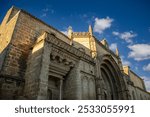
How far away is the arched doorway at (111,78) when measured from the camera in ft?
57.0

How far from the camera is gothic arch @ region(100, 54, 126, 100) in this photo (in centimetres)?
1743

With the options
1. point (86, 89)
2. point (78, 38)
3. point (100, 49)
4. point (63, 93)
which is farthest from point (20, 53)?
point (100, 49)

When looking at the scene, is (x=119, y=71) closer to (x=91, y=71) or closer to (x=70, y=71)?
(x=91, y=71)

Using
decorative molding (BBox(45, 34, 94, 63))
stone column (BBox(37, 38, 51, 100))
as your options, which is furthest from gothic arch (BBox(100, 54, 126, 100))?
stone column (BBox(37, 38, 51, 100))

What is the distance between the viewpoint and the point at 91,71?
38.6ft

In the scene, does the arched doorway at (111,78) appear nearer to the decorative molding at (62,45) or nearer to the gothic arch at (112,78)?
the gothic arch at (112,78)

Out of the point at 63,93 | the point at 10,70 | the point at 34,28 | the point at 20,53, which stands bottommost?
the point at 63,93

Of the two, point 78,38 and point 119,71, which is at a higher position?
point 78,38

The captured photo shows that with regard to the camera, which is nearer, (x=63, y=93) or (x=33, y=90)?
(x=33, y=90)

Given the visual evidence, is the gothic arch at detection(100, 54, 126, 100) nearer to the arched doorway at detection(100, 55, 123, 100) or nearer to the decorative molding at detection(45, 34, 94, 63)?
the arched doorway at detection(100, 55, 123, 100)

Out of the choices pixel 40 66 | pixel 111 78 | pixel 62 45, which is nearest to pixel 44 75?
pixel 40 66

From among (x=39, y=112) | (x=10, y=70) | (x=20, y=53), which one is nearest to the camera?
(x=39, y=112)

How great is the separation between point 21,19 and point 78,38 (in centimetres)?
798

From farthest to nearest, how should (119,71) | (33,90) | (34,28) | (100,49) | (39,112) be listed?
(119,71), (100,49), (34,28), (33,90), (39,112)
